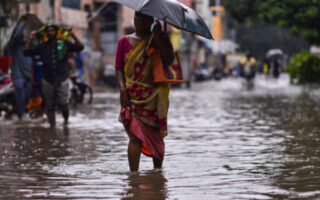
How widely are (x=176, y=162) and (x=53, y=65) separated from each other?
20.3 feet

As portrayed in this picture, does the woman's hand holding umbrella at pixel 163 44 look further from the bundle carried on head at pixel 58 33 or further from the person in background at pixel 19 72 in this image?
the person in background at pixel 19 72

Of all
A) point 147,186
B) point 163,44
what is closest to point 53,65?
point 163,44

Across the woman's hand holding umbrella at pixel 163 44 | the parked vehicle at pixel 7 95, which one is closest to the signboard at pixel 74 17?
the parked vehicle at pixel 7 95

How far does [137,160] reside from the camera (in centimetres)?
966

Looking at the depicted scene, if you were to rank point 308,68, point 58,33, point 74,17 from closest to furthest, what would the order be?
1. point 58,33
2. point 308,68
3. point 74,17

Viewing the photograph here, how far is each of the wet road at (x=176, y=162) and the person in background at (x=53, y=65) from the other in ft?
1.71

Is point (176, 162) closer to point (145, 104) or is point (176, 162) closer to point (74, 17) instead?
point (145, 104)

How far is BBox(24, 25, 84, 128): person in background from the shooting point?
16.6 metres

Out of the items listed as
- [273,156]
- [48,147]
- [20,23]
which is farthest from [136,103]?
[20,23]

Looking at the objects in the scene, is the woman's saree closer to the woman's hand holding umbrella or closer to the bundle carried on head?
the woman's hand holding umbrella

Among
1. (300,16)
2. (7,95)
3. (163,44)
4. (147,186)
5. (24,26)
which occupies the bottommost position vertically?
(7,95)

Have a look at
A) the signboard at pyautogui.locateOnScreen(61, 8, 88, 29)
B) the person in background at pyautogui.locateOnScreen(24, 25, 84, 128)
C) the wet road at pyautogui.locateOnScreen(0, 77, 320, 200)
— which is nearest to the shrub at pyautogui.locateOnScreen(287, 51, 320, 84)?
the signboard at pyautogui.locateOnScreen(61, 8, 88, 29)

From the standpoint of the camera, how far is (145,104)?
9.72 m

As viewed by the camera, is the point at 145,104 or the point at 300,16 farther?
the point at 300,16
